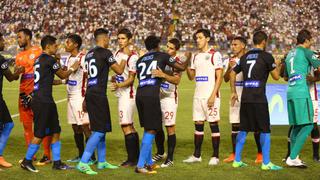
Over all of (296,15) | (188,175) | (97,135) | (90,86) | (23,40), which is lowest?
(188,175)

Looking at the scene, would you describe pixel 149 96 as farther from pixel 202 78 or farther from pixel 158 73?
pixel 202 78

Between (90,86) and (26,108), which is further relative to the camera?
(26,108)

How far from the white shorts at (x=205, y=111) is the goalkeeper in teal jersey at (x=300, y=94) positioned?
1346 millimetres

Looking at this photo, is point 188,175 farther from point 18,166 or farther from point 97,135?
point 18,166

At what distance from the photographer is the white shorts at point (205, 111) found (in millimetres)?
10172

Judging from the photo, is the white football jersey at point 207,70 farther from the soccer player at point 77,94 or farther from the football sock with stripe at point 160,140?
the soccer player at point 77,94

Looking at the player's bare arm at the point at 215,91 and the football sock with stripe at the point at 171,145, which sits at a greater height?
the player's bare arm at the point at 215,91

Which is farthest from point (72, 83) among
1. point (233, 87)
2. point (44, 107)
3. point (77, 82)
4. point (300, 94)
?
point (300, 94)

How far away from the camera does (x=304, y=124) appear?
962 centimetres

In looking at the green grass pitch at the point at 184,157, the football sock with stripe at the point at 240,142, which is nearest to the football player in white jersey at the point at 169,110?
the green grass pitch at the point at 184,157

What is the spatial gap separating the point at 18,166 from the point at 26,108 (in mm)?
1133

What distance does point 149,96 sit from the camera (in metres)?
9.08

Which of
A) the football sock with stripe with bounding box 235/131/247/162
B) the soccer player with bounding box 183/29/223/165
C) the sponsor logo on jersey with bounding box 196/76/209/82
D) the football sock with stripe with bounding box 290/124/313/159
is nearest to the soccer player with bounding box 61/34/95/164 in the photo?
the soccer player with bounding box 183/29/223/165

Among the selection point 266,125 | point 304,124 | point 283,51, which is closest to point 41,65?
point 266,125
